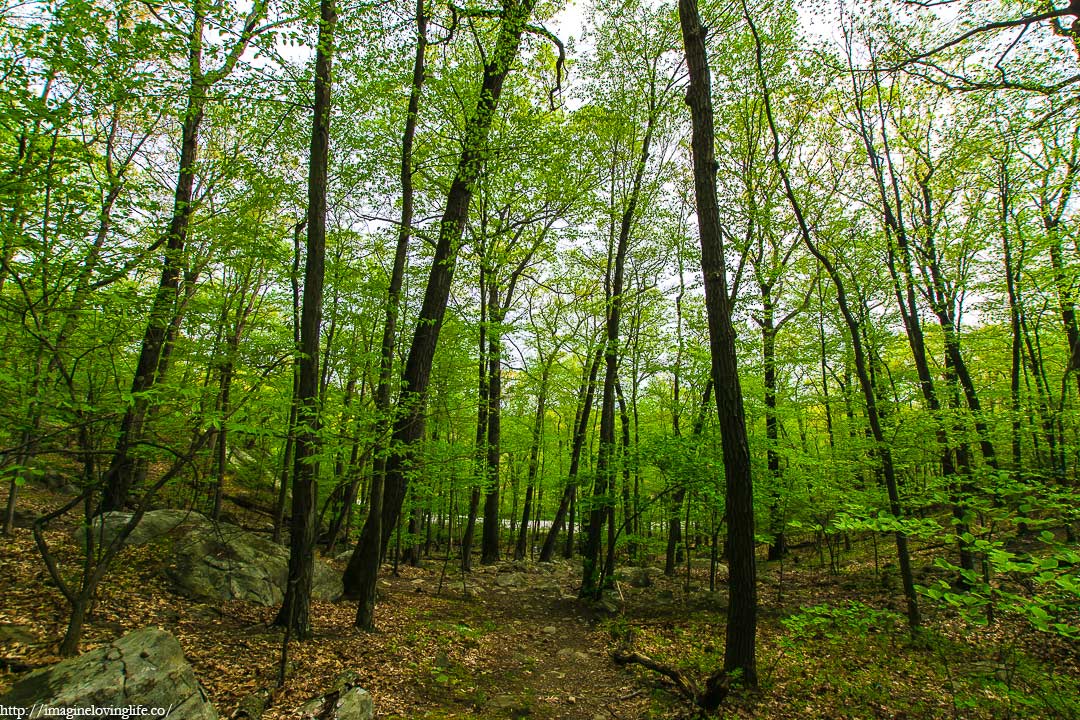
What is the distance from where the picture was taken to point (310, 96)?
694 centimetres

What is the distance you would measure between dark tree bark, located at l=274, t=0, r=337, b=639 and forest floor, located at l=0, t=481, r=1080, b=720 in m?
0.82

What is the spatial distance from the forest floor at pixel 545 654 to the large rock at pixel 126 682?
0.88 meters

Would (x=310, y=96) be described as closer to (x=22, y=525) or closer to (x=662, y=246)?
(x=22, y=525)

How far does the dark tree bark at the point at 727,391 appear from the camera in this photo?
5.50m

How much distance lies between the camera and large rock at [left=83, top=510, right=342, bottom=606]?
7.17m

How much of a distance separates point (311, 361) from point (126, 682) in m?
3.48

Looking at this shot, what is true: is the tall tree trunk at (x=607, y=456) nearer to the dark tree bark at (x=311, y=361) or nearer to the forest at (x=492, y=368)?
the forest at (x=492, y=368)

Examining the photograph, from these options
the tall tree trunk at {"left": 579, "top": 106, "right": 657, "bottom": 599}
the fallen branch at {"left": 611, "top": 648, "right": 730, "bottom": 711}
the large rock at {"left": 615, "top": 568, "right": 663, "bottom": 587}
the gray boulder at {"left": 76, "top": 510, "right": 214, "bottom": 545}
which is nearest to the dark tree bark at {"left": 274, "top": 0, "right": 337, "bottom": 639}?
the gray boulder at {"left": 76, "top": 510, "right": 214, "bottom": 545}

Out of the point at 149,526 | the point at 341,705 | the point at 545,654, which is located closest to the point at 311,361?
the point at 341,705

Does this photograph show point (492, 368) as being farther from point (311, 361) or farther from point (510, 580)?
point (311, 361)

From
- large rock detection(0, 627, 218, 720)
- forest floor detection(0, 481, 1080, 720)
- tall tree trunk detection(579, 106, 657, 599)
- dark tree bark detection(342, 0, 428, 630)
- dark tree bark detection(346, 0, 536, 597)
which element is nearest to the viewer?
A: large rock detection(0, 627, 218, 720)

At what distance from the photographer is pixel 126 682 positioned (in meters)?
3.41

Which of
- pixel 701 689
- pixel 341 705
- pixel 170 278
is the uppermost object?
pixel 170 278

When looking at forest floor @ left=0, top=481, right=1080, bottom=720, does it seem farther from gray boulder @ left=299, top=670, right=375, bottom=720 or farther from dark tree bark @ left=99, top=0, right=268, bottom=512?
dark tree bark @ left=99, top=0, right=268, bottom=512
